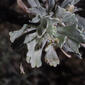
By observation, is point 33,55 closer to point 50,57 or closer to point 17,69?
point 50,57

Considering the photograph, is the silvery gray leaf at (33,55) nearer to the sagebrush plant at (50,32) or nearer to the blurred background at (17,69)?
the sagebrush plant at (50,32)

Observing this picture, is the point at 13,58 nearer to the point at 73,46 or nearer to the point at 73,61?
the point at 73,61

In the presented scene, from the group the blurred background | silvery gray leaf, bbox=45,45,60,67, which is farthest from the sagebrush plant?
the blurred background

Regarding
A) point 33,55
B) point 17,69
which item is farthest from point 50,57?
point 17,69

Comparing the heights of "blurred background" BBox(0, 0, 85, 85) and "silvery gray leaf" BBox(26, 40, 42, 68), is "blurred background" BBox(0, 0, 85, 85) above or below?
below

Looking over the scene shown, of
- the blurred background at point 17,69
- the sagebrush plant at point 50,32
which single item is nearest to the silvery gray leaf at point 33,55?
the sagebrush plant at point 50,32

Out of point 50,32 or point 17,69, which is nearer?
point 50,32

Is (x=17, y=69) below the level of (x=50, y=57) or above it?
below

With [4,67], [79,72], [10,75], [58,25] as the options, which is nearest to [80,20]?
[58,25]

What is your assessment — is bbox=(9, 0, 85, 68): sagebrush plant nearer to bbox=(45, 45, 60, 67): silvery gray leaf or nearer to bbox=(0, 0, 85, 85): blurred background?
Result: bbox=(45, 45, 60, 67): silvery gray leaf
